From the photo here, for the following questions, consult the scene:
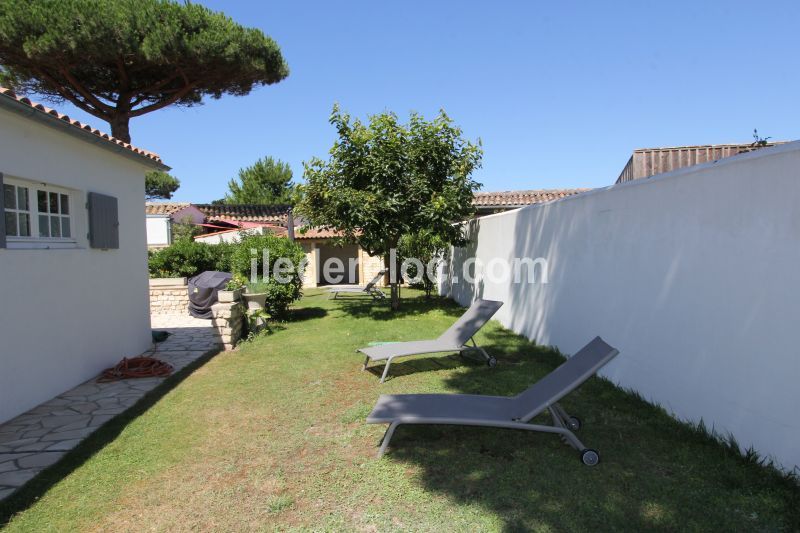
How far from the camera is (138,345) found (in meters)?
8.21

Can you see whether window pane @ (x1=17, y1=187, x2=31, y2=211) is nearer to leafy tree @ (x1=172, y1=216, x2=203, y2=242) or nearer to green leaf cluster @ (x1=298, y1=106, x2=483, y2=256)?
green leaf cluster @ (x1=298, y1=106, x2=483, y2=256)

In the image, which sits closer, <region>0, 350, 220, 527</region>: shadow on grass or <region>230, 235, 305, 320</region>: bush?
<region>0, 350, 220, 527</region>: shadow on grass

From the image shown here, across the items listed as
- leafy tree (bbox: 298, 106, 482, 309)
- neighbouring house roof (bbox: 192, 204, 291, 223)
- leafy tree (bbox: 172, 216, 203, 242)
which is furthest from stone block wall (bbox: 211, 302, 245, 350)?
neighbouring house roof (bbox: 192, 204, 291, 223)

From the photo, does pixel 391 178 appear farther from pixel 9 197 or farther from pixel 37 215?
pixel 9 197

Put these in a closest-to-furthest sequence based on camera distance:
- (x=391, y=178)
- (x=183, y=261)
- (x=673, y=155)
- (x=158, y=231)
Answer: (x=673, y=155) → (x=391, y=178) → (x=183, y=261) → (x=158, y=231)

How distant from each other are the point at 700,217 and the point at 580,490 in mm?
2582

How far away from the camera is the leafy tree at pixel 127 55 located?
14.5 meters

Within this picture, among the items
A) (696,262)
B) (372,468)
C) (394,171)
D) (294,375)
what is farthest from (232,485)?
(394,171)

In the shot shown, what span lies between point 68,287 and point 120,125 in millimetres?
14649

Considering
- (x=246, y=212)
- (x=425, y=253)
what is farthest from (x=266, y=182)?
(x=425, y=253)

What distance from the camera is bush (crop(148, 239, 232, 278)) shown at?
16156mm

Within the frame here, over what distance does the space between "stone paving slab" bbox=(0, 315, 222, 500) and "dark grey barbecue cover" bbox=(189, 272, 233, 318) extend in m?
5.43

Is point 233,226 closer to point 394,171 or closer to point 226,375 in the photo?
point 394,171

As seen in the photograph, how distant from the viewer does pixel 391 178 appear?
11.9 metres
